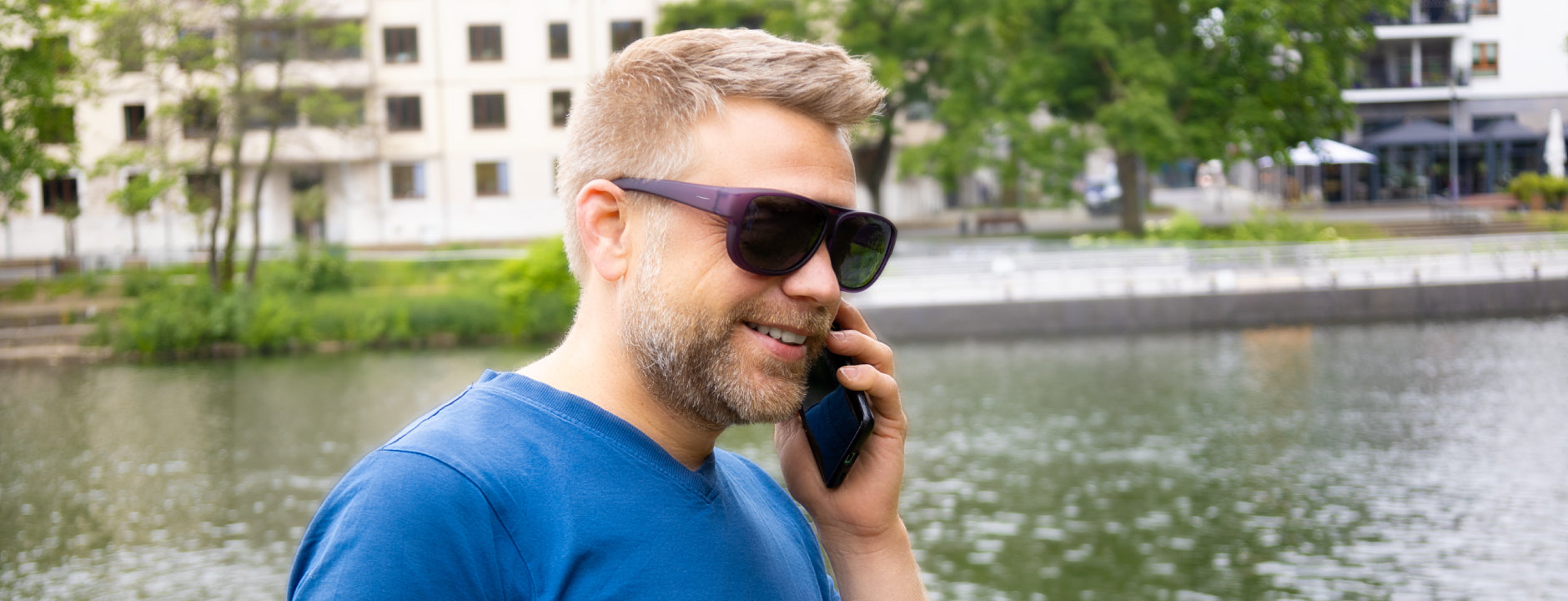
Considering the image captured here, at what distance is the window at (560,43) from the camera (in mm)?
50219

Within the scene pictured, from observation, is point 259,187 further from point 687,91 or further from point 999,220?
point 687,91

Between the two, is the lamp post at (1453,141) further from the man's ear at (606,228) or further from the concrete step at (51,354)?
the man's ear at (606,228)

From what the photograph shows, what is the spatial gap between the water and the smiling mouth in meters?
10.1

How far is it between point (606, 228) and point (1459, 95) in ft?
207

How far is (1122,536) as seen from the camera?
519 inches

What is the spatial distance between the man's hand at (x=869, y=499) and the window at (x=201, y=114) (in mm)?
36676

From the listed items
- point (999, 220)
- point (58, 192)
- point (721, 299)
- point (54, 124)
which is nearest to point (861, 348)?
point (721, 299)

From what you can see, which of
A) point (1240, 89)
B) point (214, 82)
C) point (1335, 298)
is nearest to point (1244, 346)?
point (1335, 298)

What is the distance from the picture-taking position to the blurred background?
13891 millimetres

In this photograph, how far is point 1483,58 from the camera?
57594 mm

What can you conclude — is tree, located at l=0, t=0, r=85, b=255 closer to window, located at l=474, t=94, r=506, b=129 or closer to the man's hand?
window, located at l=474, t=94, r=506, b=129

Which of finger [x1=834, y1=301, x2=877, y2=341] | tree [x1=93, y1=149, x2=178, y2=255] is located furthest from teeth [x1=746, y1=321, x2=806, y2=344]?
tree [x1=93, y1=149, x2=178, y2=255]

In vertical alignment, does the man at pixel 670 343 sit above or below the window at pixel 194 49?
below

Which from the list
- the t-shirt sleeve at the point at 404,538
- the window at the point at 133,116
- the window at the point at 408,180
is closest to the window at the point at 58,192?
the window at the point at 133,116
